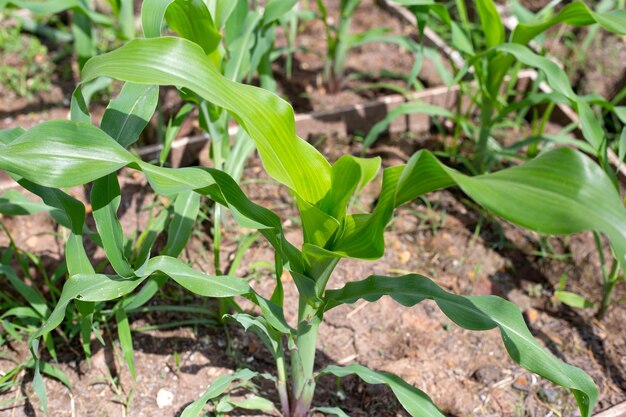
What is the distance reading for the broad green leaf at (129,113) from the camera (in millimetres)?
1520

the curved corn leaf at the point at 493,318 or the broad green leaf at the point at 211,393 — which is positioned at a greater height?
the curved corn leaf at the point at 493,318

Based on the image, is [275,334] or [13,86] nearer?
[275,334]

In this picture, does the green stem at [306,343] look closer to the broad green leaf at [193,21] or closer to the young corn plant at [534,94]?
the broad green leaf at [193,21]

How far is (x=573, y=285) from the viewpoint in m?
2.24

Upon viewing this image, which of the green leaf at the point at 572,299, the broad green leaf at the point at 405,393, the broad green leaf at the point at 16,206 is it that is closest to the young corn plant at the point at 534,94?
the green leaf at the point at 572,299

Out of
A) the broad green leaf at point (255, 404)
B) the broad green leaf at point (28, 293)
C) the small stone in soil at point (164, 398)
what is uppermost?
the broad green leaf at point (28, 293)

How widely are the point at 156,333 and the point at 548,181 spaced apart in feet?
4.32

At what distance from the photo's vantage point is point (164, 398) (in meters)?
1.83

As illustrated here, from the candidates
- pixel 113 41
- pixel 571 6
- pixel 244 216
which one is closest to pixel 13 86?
pixel 113 41

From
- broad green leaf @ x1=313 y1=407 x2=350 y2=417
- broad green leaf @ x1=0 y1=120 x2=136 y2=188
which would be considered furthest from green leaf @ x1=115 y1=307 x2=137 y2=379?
broad green leaf @ x1=0 y1=120 x2=136 y2=188

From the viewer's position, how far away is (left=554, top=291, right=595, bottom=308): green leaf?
2107 mm

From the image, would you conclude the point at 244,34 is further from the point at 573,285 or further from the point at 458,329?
the point at 573,285

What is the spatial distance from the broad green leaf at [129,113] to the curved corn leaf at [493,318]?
1.93ft

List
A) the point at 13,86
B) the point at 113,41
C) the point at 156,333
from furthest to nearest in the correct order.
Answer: the point at 113,41 < the point at 13,86 < the point at 156,333
